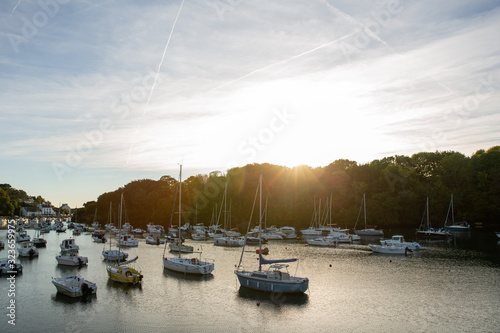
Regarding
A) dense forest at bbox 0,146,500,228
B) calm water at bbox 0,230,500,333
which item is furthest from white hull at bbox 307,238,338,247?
dense forest at bbox 0,146,500,228

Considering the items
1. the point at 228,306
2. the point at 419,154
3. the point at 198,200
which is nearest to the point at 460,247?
the point at 228,306

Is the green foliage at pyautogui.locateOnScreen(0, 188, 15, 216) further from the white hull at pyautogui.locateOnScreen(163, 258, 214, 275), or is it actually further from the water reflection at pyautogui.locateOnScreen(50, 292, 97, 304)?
the water reflection at pyautogui.locateOnScreen(50, 292, 97, 304)

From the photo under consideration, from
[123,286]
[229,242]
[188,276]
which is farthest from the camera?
[229,242]

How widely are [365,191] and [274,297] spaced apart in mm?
101555

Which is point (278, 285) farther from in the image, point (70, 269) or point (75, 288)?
point (70, 269)

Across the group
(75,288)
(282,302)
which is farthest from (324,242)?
(75,288)

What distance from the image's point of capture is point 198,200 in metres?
142

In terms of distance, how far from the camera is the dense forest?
122938 mm

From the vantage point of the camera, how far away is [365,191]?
13225cm

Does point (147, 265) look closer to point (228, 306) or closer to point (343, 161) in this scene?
point (228, 306)

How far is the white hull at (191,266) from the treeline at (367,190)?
215ft

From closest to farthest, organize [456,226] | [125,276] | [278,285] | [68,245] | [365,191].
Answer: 1. [278,285]
2. [125,276]
3. [68,245]
4. [456,226]
5. [365,191]

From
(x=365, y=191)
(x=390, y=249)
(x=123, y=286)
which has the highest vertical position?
(x=365, y=191)

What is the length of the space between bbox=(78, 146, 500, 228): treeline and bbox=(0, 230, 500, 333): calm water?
68.4 metres
